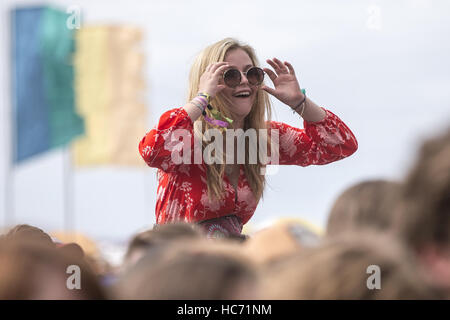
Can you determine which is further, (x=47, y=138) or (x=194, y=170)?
(x=47, y=138)

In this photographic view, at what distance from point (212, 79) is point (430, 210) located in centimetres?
202

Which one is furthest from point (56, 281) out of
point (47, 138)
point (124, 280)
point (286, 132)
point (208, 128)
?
point (47, 138)

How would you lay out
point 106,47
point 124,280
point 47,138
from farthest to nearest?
1. point 106,47
2. point 47,138
3. point 124,280

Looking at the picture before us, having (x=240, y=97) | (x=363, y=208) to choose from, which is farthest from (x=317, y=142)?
(x=363, y=208)

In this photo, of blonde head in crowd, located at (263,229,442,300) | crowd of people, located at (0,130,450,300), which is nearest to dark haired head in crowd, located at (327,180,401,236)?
crowd of people, located at (0,130,450,300)

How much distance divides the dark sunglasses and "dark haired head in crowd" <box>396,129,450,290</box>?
78.9 inches

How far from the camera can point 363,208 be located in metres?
2.26

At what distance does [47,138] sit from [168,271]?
13799mm

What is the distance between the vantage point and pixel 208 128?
359 cm

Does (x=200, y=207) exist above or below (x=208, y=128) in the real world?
below

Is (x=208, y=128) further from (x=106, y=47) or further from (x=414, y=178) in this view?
(x=106, y=47)

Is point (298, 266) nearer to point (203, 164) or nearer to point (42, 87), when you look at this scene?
point (203, 164)

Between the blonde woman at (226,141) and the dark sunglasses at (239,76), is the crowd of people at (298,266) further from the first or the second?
the dark sunglasses at (239,76)
